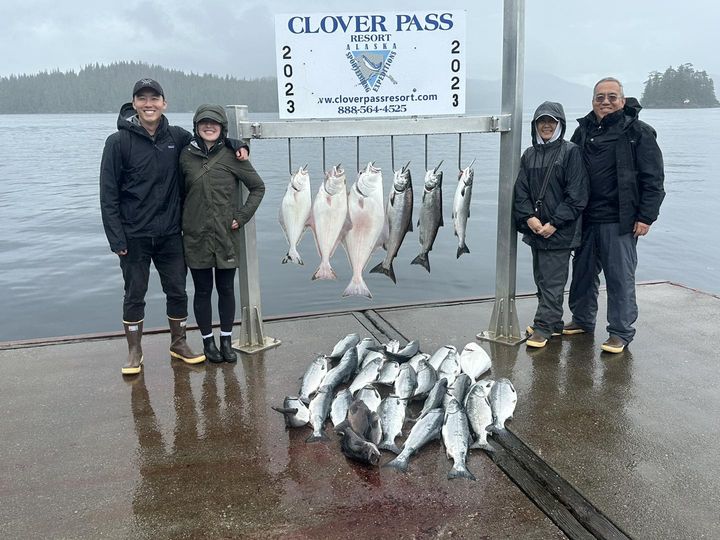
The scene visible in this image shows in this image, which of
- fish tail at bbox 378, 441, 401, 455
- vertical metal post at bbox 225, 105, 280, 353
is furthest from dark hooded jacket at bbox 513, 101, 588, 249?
fish tail at bbox 378, 441, 401, 455

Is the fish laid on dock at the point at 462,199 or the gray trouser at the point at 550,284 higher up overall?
the fish laid on dock at the point at 462,199

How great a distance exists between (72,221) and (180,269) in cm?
1634

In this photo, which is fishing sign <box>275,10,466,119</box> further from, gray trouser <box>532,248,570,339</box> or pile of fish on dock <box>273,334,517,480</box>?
pile of fish on dock <box>273,334,517,480</box>

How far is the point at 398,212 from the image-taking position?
526 cm

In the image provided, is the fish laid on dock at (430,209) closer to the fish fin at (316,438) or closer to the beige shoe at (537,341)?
the beige shoe at (537,341)

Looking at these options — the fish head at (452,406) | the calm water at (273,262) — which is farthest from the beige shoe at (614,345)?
the calm water at (273,262)

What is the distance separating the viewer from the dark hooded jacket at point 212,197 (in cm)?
498

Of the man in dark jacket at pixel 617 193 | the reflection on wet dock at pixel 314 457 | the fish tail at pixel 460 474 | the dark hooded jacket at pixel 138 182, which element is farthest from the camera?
the man in dark jacket at pixel 617 193

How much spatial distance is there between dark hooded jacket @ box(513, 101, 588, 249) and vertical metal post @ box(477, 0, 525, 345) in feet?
0.37

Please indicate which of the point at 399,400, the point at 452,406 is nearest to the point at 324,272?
the point at 399,400

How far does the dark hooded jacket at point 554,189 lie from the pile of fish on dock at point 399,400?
1.31 meters

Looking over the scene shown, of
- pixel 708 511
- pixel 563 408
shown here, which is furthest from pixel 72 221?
pixel 708 511

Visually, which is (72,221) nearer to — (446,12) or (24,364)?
(24,364)

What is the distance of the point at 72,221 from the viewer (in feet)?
63.9
